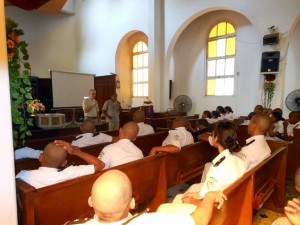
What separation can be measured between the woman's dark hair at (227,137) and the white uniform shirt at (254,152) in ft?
1.79

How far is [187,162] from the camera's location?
9.48 feet

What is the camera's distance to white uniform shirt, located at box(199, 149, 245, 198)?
1.62 metres

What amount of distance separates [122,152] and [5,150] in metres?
1.16

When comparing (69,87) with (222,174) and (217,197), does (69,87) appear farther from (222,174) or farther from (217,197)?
(217,197)

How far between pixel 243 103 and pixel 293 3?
3.10m

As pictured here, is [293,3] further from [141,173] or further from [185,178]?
[141,173]

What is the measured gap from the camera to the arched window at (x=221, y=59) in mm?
8133

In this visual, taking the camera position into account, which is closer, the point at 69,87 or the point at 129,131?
the point at 129,131

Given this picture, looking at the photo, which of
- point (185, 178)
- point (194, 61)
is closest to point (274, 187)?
point (185, 178)

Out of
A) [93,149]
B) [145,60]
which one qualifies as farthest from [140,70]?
[93,149]

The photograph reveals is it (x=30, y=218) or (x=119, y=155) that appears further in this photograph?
(x=119, y=155)

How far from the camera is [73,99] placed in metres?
10.0

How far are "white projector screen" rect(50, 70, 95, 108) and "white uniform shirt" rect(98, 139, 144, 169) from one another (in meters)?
8.08

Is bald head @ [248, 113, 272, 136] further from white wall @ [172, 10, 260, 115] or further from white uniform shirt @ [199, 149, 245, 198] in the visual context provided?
white wall @ [172, 10, 260, 115]
